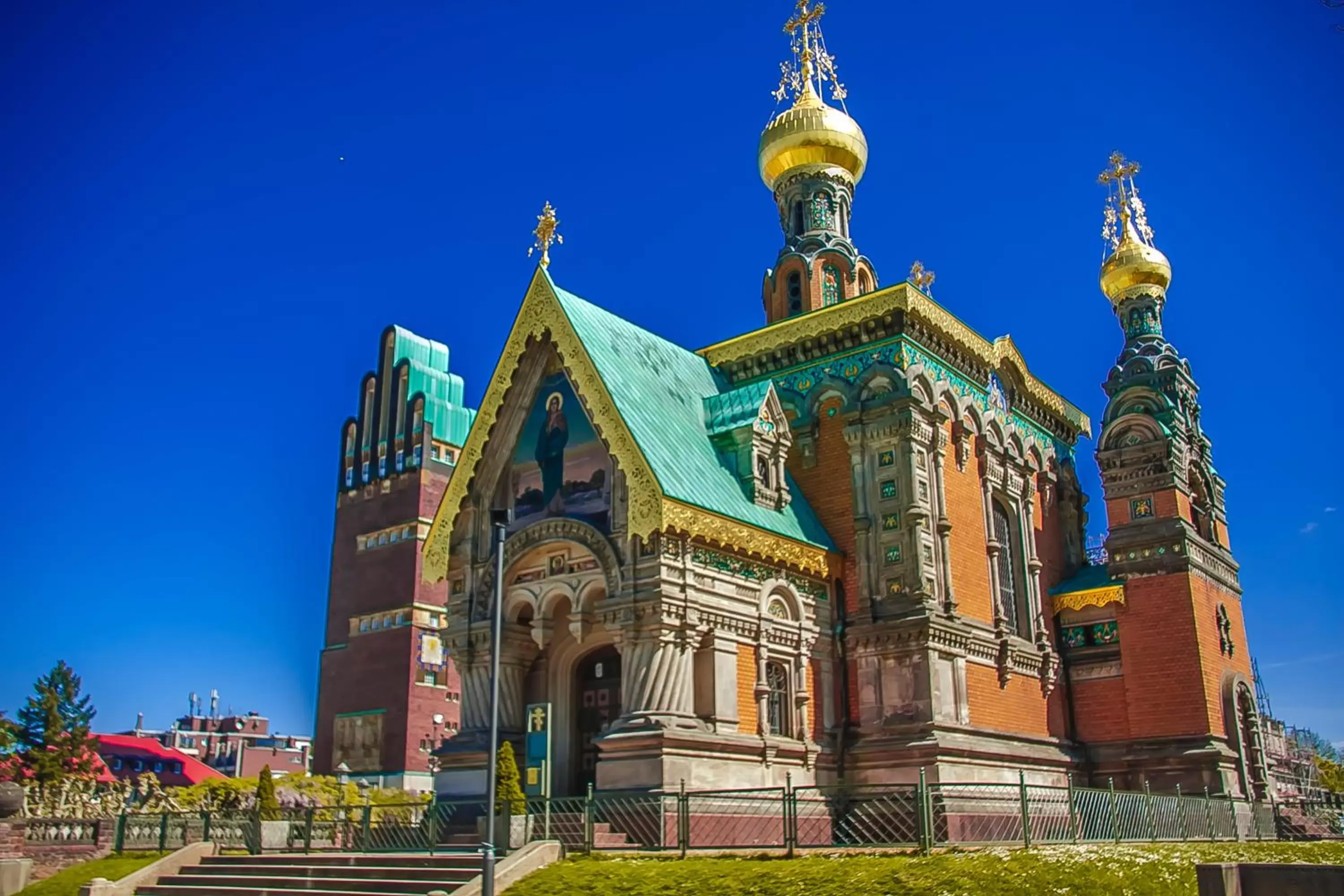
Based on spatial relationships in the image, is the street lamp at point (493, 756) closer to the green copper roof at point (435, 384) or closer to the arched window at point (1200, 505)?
the arched window at point (1200, 505)

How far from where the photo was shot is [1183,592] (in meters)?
25.7

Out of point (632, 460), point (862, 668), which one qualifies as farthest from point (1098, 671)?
point (632, 460)

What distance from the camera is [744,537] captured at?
2066cm

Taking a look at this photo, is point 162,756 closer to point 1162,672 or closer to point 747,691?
point 747,691

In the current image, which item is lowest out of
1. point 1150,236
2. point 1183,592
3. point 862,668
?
→ point 862,668

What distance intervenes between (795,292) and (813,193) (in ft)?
9.05

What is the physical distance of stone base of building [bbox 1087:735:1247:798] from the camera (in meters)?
24.4

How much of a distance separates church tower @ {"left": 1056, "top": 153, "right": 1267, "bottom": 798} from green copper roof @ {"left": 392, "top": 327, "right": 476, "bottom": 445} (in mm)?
24858

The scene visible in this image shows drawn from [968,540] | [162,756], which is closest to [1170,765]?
[968,540]

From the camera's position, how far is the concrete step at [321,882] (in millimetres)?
15047

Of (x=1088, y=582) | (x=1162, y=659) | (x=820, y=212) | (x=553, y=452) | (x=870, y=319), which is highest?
(x=820, y=212)

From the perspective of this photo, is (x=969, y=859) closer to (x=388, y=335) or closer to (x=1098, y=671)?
(x=1098, y=671)

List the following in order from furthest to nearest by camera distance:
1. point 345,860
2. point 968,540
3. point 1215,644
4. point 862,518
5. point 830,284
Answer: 1. point 830,284
2. point 1215,644
3. point 968,540
4. point 862,518
5. point 345,860

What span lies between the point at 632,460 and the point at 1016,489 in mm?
11128
